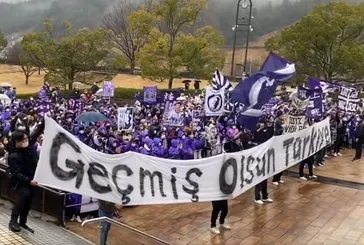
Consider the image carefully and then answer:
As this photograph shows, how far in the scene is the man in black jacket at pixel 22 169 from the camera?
267 inches

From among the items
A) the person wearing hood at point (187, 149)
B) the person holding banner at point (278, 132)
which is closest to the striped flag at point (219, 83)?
the person wearing hood at point (187, 149)

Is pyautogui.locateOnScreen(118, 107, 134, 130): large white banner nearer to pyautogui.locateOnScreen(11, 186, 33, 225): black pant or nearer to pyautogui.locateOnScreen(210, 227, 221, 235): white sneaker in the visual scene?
pyautogui.locateOnScreen(210, 227, 221, 235): white sneaker

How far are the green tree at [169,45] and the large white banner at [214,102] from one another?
20.5 meters

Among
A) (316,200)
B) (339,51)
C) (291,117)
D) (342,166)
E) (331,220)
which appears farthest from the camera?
(339,51)

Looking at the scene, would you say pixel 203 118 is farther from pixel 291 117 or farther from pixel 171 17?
pixel 171 17

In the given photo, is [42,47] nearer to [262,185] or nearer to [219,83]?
[219,83]

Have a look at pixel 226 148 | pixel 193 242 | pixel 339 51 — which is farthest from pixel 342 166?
pixel 339 51

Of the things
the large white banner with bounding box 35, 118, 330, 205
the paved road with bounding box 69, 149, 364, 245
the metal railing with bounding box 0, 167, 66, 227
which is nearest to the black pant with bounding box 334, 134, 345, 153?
the paved road with bounding box 69, 149, 364, 245

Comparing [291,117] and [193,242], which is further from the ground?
[291,117]

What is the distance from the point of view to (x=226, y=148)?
9.91 metres

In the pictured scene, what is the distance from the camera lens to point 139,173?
7.21m

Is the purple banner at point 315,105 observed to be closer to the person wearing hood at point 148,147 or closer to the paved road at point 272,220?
the paved road at point 272,220

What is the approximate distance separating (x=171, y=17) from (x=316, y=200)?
100 feet

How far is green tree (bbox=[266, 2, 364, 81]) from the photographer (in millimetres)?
34625
